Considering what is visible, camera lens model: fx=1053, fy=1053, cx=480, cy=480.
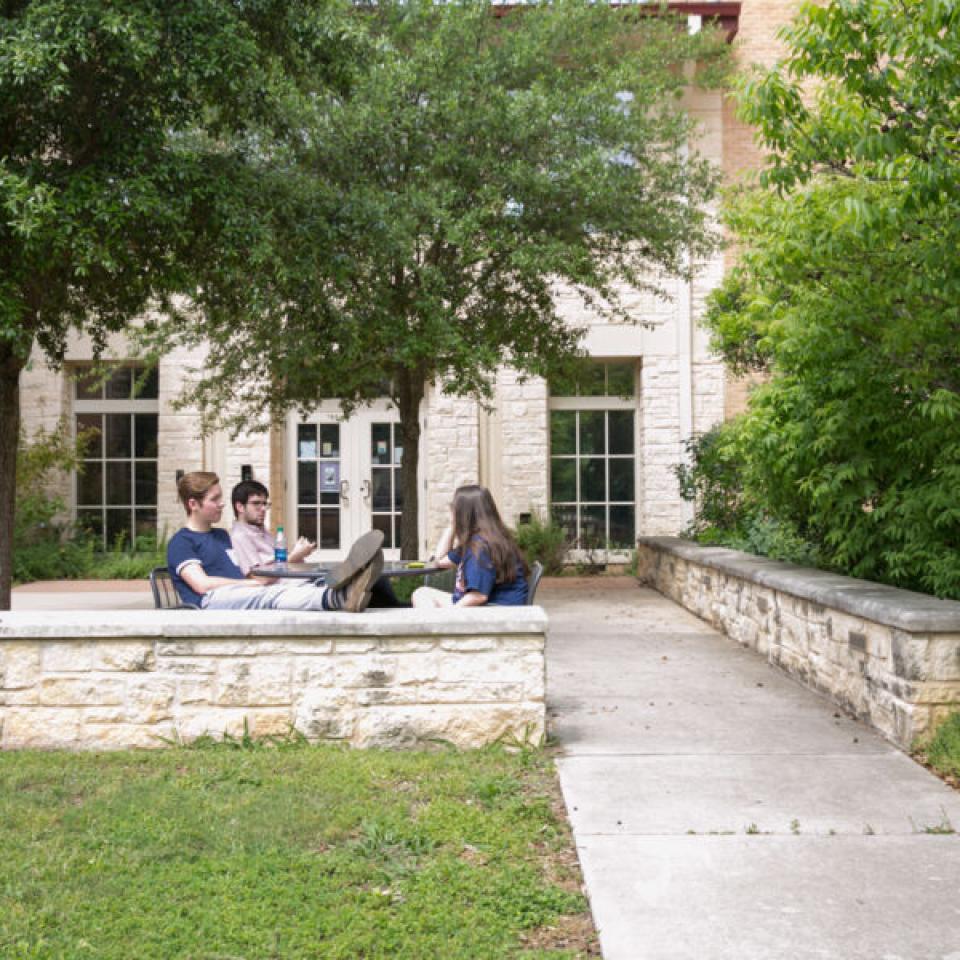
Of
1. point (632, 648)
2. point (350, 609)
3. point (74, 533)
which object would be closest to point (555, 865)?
point (350, 609)

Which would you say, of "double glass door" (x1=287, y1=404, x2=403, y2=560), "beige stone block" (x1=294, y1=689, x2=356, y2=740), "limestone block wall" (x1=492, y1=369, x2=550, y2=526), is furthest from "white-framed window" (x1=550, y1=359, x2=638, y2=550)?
"beige stone block" (x1=294, y1=689, x2=356, y2=740)

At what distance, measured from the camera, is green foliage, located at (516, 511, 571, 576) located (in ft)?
50.6

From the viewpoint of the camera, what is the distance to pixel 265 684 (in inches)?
203


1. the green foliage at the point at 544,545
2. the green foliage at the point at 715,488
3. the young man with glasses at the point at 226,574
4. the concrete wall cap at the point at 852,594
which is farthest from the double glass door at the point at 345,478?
the young man with glasses at the point at 226,574

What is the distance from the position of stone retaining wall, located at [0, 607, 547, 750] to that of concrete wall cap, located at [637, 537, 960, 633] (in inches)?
73.2

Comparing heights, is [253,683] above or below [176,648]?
below

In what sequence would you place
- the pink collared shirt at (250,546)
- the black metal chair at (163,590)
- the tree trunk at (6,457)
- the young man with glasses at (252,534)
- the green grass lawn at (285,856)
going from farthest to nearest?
1. the pink collared shirt at (250,546)
2. the tree trunk at (6,457)
3. the young man with glasses at (252,534)
4. the black metal chair at (163,590)
5. the green grass lawn at (285,856)

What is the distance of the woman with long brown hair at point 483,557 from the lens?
5.78 meters

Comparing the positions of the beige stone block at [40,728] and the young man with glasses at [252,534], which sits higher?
the young man with glasses at [252,534]

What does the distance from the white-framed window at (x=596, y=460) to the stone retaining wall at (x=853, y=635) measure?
679 cm

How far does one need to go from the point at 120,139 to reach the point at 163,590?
9.61ft

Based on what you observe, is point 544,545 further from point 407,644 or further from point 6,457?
point 407,644

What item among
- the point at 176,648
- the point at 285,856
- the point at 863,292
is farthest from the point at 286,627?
the point at 863,292

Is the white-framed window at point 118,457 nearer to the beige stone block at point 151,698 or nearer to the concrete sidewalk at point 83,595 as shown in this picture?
the concrete sidewalk at point 83,595
